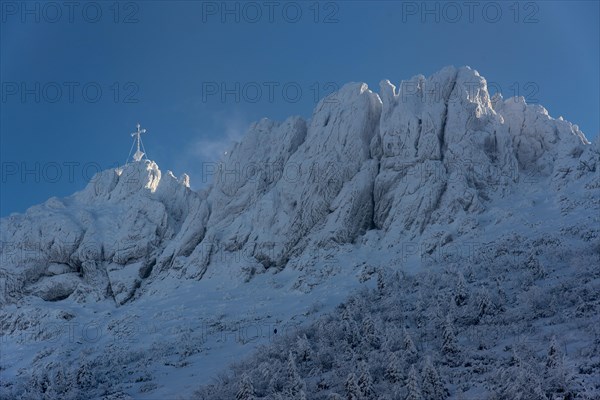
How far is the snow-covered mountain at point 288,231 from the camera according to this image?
3916cm

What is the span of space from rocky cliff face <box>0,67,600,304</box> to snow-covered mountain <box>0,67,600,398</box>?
156mm

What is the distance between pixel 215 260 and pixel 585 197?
31487 millimetres

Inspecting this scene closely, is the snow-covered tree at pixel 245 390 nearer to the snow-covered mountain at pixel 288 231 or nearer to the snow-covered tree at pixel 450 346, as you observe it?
the snow-covered mountain at pixel 288 231

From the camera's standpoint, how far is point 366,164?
53250mm

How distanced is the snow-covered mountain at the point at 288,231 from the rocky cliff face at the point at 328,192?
0.16 m

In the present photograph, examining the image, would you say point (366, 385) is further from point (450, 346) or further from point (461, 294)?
point (461, 294)

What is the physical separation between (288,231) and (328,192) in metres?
5.19

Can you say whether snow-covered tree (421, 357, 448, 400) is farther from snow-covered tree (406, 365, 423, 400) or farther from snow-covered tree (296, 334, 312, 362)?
snow-covered tree (296, 334, 312, 362)

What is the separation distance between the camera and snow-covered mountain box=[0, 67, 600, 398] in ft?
128

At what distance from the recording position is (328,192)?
5225 centimetres

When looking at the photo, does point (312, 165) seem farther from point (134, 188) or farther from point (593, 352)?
point (593, 352)

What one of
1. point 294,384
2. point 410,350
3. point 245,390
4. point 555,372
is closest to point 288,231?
point 410,350

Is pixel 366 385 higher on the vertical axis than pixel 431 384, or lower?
higher

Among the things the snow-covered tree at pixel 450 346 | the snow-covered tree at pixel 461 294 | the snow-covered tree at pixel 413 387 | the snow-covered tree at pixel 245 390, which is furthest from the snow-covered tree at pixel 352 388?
the snow-covered tree at pixel 461 294
